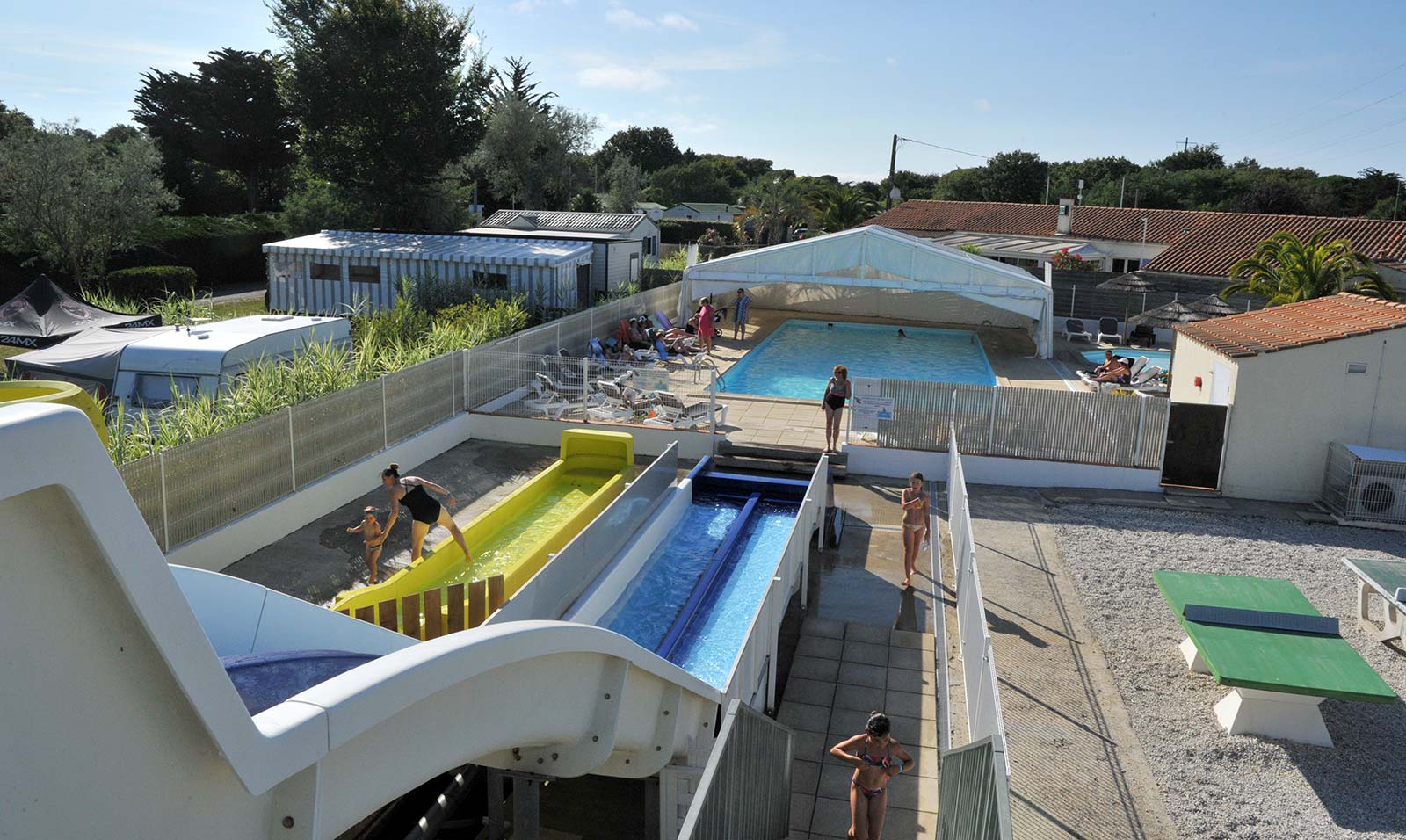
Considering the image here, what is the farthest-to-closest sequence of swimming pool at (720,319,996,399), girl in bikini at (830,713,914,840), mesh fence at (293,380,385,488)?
swimming pool at (720,319,996,399) → mesh fence at (293,380,385,488) → girl in bikini at (830,713,914,840)

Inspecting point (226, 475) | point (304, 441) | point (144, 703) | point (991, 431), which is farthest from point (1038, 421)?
point (144, 703)

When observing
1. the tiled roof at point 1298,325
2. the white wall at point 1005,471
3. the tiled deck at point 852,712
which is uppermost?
the tiled roof at point 1298,325

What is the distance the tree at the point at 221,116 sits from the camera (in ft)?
164

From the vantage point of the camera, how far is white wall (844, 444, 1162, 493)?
15.6 m

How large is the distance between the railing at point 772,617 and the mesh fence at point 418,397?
21.9 feet

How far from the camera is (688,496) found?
15398mm

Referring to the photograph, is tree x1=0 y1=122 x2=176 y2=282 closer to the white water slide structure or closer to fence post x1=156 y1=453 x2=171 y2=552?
fence post x1=156 y1=453 x2=171 y2=552

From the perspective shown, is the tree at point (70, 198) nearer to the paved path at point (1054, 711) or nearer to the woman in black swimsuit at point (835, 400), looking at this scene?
the woman in black swimsuit at point (835, 400)

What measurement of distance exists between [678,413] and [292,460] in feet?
22.0

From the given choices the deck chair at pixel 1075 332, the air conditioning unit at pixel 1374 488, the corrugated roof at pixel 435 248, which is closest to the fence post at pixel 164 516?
the corrugated roof at pixel 435 248

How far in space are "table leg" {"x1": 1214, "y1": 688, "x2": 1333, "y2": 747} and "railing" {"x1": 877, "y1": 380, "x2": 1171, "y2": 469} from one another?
23.2ft

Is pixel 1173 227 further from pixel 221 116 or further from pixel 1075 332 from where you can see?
pixel 221 116

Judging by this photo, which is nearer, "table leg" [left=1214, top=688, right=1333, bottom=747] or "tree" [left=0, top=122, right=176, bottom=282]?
"table leg" [left=1214, top=688, right=1333, bottom=747]

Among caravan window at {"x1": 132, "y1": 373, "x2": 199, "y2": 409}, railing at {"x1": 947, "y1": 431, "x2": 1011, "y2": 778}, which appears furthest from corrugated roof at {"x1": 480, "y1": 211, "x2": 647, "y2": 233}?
railing at {"x1": 947, "y1": 431, "x2": 1011, "y2": 778}
